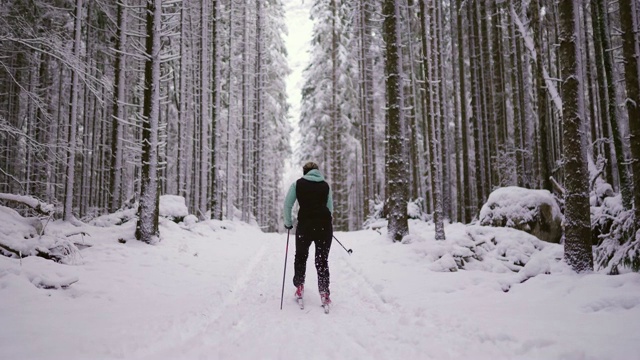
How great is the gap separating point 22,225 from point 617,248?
10258 millimetres

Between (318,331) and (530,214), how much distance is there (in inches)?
370

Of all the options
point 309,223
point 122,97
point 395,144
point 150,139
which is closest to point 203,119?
point 122,97

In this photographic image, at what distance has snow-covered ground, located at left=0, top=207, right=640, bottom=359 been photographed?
3.49 meters

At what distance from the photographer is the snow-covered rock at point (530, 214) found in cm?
1094

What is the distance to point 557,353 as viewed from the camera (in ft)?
10.6

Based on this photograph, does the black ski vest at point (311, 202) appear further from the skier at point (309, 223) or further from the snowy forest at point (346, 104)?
the snowy forest at point (346, 104)

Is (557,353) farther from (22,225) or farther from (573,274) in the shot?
(22,225)

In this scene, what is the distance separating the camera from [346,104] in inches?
1094

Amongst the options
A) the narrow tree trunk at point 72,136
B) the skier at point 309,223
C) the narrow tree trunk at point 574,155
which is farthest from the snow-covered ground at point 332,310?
the narrow tree trunk at point 72,136

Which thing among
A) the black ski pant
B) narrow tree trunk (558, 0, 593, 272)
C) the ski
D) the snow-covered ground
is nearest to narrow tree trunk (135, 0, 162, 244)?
the snow-covered ground

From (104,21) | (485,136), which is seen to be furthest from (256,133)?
(485,136)

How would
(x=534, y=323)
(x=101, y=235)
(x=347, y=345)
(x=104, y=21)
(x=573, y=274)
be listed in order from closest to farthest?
1. (x=347, y=345)
2. (x=534, y=323)
3. (x=573, y=274)
4. (x=101, y=235)
5. (x=104, y=21)

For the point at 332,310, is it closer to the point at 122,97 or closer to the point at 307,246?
the point at 307,246

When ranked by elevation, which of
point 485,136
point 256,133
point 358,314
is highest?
point 256,133
